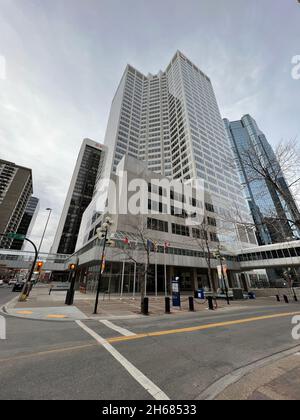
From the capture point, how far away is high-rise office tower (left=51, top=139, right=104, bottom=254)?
268ft

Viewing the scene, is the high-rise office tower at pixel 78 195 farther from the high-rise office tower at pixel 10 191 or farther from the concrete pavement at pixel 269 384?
the concrete pavement at pixel 269 384

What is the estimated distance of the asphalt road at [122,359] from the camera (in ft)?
10.5

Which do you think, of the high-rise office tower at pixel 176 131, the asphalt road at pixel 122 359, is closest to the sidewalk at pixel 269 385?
the asphalt road at pixel 122 359

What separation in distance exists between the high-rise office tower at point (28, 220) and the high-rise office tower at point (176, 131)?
117 m

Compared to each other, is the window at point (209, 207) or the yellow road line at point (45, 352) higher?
the window at point (209, 207)

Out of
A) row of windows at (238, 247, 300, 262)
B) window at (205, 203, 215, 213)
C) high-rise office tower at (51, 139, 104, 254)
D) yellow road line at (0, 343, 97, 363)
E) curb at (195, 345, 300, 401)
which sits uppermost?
high-rise office tower at (51, 139, 104, 254)

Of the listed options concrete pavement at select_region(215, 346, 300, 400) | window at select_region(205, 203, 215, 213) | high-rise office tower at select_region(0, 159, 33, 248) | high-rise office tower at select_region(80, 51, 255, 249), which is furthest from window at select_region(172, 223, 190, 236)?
high-rise office tower at select_region(0, 159, 33, 248)

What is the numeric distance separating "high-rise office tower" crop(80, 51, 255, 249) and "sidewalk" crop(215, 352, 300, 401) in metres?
47.4

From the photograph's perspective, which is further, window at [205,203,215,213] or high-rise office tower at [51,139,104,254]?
high-rise office tower at [51,139,104,254]

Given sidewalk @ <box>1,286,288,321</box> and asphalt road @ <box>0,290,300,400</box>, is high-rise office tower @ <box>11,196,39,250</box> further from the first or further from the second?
asphalt road @ <box>0,290,300,400</box>

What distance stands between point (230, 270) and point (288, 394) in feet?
147

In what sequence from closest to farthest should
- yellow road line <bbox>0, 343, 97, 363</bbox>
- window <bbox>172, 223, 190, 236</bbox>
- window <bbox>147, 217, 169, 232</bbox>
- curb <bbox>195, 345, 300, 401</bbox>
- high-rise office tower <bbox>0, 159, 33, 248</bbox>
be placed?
curb <bbox>195, 345, 300, 401</bbox>, yellow road line <bbox>0, 343, 97, 363</bbox>, window <bbox>147, 217, 169, 232</bbox>, window <bbox>172, 223, 190, 236</bbox>, high-rise office tower <bbox>0, 159, 33, 248</bbox>

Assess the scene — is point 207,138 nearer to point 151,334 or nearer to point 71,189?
point 71,189

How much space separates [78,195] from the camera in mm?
96062
